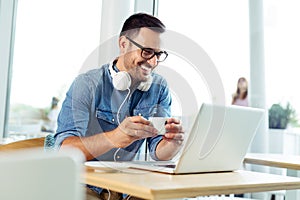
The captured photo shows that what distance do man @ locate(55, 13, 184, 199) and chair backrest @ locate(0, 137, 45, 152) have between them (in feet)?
0.77

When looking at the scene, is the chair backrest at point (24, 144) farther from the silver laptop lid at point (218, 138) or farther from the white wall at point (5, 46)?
the white wall at point (5, 46)

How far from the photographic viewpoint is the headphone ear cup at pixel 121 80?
1.88m

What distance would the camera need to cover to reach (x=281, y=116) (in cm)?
282

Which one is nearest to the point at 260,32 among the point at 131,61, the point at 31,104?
the point at 131,61

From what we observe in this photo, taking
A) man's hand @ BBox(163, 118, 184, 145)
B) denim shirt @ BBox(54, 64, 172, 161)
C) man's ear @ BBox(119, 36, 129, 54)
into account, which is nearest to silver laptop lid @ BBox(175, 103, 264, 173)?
man's hand @ BBox(163, 118, 184, 145)

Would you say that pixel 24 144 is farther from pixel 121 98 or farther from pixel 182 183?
pixel 182 183

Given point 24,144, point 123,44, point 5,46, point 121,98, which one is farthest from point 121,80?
point 5,46

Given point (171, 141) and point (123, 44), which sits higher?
point (123, 44)

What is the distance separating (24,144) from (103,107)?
41cm

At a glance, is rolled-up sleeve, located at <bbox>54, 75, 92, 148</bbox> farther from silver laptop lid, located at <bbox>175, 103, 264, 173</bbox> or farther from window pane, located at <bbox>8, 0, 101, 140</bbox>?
window pane, located at <bbox>8, 0, 101, 140</bbox>

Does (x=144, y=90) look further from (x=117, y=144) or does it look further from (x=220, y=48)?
(x=220, y=48)

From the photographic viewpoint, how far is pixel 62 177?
1.90ft

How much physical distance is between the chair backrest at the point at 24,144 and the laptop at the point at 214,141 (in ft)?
2.27

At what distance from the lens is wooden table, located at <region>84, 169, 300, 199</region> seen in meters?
1.05
